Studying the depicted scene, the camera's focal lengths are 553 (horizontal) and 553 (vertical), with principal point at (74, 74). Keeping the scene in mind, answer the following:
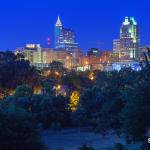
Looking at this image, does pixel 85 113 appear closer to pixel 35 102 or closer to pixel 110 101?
pixel 35 102

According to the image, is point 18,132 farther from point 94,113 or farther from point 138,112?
point 94,113

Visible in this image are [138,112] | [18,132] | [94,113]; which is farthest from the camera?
[94,113]

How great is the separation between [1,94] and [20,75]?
373 cm

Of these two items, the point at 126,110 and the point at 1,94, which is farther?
the point at 1,94

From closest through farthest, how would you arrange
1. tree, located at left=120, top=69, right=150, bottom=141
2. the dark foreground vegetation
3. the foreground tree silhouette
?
tree, located at left=120, top=69, right=150, bottom=141
the dark foreground vegetation
the foreground tree silhouette

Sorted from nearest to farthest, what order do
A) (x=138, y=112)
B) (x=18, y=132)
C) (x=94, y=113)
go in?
(x=138, y=112) → (x=18, y=132) → (x=94, y=113)

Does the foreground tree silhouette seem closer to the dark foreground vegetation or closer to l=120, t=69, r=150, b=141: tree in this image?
the dark foreground vegetation

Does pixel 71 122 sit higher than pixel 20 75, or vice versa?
pixel 20 75

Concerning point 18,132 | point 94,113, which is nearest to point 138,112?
point 18,132

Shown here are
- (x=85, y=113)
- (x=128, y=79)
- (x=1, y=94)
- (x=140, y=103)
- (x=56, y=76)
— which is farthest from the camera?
(x=56, y=76)

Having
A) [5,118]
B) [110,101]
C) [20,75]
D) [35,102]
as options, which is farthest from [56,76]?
[5,118]

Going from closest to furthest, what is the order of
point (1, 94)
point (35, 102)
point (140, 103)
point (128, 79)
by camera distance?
point (140, 103), point (128, 79), point (35, 102), point (1, 94)

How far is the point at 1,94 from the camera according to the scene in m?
58.2

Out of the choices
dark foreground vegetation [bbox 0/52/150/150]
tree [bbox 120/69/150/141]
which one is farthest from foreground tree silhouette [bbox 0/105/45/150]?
tree [bbox 120/69/150/141]
